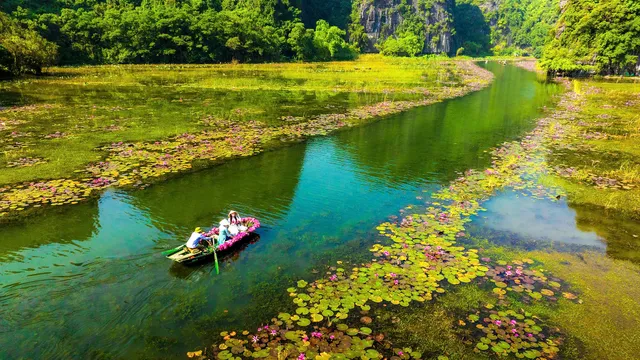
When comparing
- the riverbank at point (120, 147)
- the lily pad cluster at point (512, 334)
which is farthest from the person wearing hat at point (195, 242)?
the lily pad cluster at point (512, 334)

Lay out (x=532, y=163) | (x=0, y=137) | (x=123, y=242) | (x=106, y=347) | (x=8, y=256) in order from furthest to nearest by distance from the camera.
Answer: (x=0, y=137)
(x=532, y=163)
(x=123, y=242)
(x=8, y=256)
(x=106, y=347)

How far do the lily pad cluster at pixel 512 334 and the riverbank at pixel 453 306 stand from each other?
21 mm

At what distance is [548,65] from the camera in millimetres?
65312

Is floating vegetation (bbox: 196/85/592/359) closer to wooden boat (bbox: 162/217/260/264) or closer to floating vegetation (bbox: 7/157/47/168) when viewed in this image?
wooden boat (bbox: 162/217/260/264)

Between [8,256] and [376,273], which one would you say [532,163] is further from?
[8,256]

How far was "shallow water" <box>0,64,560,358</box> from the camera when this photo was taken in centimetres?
784

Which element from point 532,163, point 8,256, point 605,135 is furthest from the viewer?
point 605,135


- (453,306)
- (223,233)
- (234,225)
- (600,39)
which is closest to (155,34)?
(600,39)

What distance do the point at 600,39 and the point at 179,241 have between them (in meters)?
69.7

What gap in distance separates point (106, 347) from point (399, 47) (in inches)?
6496

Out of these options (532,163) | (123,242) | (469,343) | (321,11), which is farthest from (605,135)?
(321,11)

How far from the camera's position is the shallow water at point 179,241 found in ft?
25.7

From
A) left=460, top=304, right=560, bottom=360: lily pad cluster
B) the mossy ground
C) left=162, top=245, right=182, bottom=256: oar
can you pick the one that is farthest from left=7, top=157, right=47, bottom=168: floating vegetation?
left=460, top=304, right=560, bottom=360: lily pad cluster

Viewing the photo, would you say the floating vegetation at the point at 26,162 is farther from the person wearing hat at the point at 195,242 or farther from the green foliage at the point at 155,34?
the green foliage at the point at 155,34
